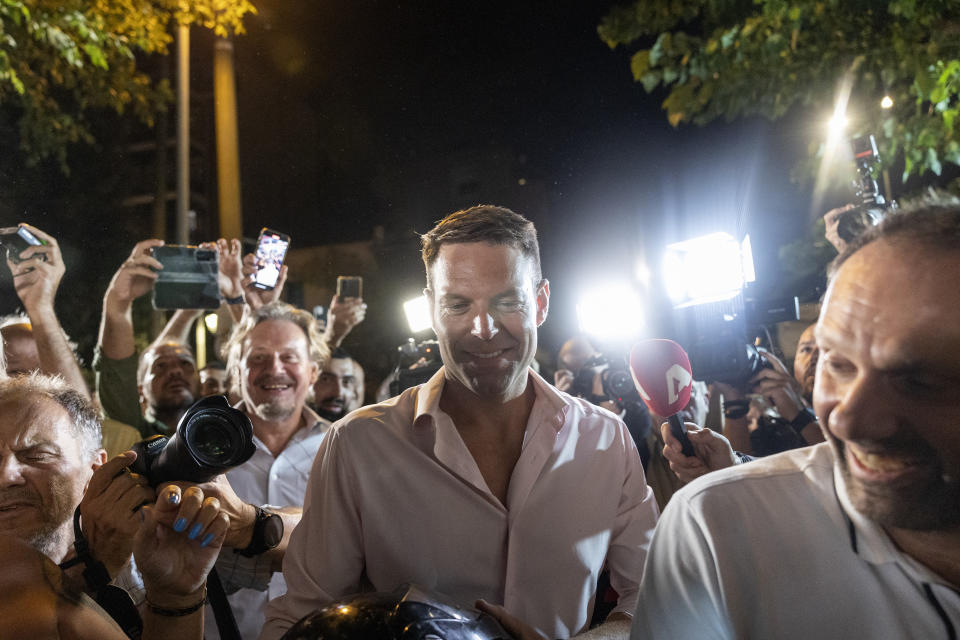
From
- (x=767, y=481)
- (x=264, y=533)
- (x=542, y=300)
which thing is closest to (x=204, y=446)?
(x=264, y=533)

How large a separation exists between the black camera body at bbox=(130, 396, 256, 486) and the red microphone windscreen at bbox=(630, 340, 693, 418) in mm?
1046

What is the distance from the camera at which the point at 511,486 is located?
1.96 m

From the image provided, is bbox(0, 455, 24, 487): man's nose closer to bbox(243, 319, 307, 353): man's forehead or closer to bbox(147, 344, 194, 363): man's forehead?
bbox(243, 319, 307, 353): man's forehead

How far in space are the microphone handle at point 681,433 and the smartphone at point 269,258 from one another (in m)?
2.74

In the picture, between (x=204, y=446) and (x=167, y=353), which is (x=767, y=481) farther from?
(x=167, y=353)

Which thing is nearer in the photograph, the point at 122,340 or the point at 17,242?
the point at 17,242

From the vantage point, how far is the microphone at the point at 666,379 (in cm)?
189

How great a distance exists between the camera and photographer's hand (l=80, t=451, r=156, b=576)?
1829mm

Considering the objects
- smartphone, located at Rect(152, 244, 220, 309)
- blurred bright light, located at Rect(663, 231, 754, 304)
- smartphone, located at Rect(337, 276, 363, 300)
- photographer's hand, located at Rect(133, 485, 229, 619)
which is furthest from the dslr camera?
smartphone, located at Rect(337, 276, 363, 300)

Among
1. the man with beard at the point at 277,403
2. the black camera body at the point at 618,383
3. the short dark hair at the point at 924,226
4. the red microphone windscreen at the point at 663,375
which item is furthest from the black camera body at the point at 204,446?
the black camera body at the point at 618,383

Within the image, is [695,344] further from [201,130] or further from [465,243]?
[201,130]

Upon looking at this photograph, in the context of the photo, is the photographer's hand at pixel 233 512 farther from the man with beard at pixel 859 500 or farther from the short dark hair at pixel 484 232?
the man with beard at pixel 859 500

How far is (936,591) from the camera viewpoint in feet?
3.78

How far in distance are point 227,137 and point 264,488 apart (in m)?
4.29
